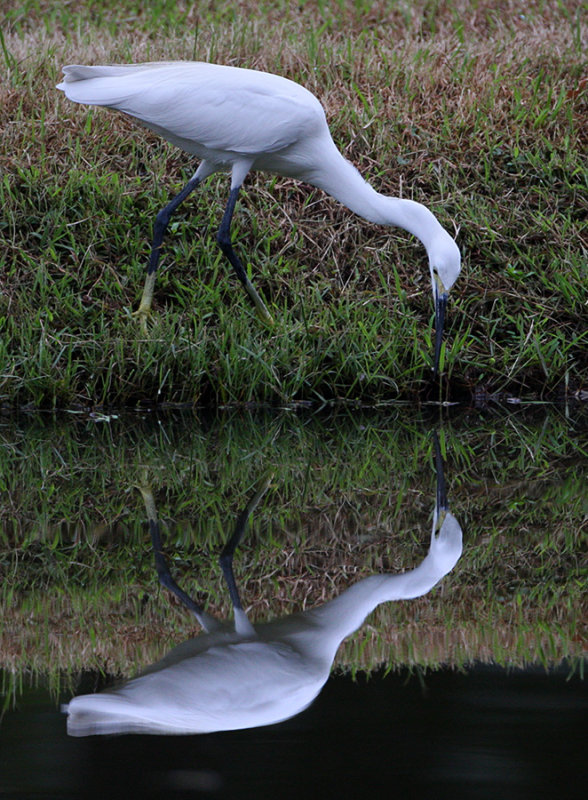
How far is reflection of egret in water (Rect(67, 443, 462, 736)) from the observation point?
8.78ft

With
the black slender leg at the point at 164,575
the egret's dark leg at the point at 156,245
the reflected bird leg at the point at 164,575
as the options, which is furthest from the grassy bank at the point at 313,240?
the black slender leg at the point at 164,575

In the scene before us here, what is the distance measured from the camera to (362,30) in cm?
951

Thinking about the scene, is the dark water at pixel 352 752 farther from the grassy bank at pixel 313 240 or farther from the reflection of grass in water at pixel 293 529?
the grassy bank at pixel 313 240

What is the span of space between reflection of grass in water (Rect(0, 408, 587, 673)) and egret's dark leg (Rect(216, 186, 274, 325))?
0.72 metres

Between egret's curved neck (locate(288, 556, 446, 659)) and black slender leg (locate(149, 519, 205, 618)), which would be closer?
egret's curved neck (locate(288, 556, 446, 659))

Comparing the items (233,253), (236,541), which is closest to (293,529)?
(236,541)

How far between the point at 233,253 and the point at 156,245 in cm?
43

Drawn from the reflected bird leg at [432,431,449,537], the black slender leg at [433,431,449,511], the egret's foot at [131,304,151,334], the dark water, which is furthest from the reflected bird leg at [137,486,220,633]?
the egret's foot at [131,304,151,334]

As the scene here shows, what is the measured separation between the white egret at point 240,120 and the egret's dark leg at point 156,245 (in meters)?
0.30

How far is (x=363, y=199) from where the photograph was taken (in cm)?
619

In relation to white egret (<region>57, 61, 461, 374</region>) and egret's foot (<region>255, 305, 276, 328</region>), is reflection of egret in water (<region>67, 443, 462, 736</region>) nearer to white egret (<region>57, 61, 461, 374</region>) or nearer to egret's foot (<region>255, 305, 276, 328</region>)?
white egret (<region>57, 61, 461, 374</region>)

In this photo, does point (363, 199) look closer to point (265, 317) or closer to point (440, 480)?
point (265, 317)

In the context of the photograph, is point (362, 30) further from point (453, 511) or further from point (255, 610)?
point (255, 610)

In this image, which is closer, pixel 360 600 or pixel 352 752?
pixel 352 752
